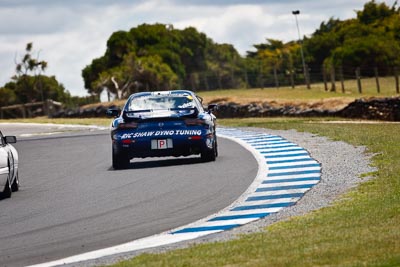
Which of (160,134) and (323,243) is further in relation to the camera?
(160,134)

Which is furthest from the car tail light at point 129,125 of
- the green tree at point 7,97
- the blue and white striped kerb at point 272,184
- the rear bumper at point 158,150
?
the green tree at point 7,97


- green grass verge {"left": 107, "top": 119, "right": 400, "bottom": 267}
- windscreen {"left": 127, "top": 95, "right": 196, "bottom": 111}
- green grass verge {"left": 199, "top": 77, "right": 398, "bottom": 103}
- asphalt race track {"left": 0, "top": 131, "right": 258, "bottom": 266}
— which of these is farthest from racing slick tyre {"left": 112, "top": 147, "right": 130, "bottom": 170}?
green grass verge {"left": 199, "top": 77, "right": 398, "bottom": 103}

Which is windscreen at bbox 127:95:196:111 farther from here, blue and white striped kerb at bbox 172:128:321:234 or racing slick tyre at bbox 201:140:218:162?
blue and white striped kerb at bbox 172:128:321:234

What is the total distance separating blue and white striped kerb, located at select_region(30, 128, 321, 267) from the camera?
12.6 m

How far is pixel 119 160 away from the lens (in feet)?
78.7

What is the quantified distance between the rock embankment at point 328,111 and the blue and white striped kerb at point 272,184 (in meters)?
A: 12.8

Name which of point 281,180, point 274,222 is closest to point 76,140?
point 281,180

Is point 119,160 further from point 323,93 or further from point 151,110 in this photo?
point 323,93

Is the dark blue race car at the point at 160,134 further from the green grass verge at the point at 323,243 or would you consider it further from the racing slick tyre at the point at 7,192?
the green grass verge at the point at 323,243

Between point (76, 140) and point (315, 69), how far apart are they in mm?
69633

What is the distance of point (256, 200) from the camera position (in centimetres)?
1650

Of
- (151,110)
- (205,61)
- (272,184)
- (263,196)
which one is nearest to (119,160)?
(151,110)

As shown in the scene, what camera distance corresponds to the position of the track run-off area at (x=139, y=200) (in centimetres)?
1302

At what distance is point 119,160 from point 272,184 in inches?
235
